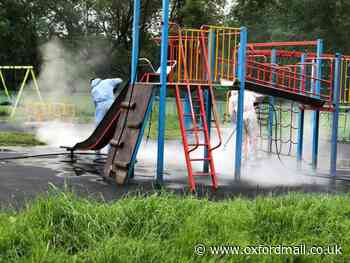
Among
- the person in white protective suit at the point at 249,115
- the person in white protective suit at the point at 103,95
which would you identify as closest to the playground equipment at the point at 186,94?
the person in white protective suit at the point at 103,95

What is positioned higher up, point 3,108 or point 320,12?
point 320,12

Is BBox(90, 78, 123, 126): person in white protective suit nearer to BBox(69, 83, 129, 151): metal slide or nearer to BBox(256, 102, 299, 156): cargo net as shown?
BBox(69, 83, 129, 151): metal slide

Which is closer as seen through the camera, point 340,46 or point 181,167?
point 181,167

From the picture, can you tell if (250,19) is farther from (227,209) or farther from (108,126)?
(227,209)

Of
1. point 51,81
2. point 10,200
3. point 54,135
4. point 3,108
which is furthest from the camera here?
point 51,81

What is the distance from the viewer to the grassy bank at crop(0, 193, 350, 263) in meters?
5.04

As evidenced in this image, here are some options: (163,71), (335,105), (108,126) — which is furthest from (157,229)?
(335,105)

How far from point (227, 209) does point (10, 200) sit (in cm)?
264

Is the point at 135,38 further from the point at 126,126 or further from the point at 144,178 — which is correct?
the point at 144,178

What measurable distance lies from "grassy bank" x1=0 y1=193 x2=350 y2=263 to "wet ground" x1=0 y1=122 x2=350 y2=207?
150 centimetres

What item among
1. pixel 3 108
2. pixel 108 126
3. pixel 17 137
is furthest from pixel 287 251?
pixel 3 108

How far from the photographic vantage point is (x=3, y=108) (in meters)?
27.2

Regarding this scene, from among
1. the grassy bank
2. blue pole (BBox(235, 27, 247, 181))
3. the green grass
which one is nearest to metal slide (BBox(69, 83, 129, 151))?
blue pole (BBox(235, 27, 247, 181))

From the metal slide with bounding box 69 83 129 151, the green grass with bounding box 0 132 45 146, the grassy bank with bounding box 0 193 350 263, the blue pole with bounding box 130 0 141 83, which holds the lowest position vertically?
the green grass with bounding box 0 132 45 146
